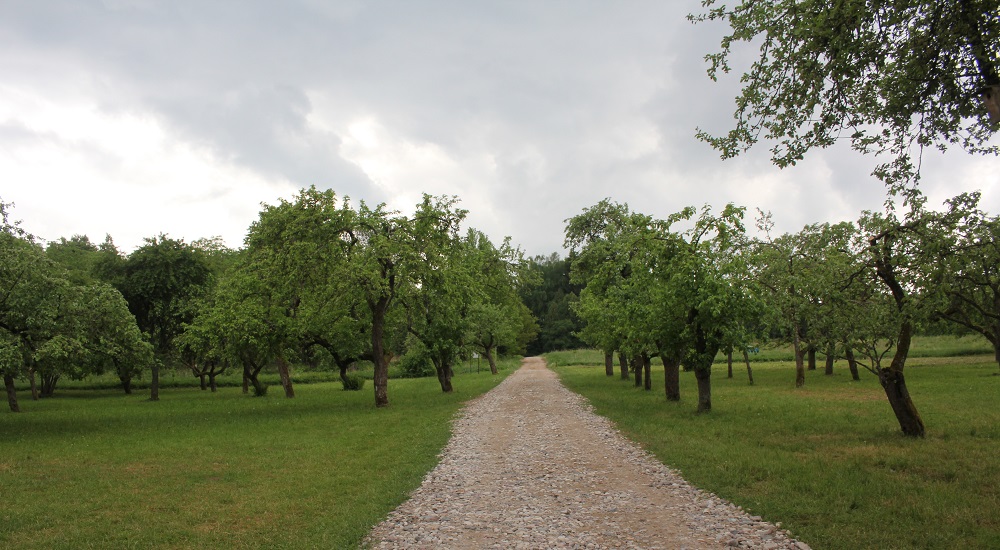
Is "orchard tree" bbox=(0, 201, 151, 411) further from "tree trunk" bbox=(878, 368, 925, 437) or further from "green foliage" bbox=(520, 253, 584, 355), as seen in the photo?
"green foliage" bbox=(520, 253, 584, 355)

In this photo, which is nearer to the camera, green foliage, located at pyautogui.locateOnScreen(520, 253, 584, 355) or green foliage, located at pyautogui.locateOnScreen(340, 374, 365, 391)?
green foliage, located at pyautogui.locateOnScreen(340, 374, 365, 391)

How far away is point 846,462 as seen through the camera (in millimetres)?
10344

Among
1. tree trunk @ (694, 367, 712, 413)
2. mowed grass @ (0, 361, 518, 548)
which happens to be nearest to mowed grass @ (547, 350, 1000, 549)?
tree trunk @ (694, 367, 712, 413)

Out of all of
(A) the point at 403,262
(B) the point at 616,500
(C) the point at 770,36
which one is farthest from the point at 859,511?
(A) the point at 403,262

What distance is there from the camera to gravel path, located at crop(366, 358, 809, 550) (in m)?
6.79

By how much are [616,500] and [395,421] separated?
12779mm

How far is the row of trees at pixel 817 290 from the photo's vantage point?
1011cm

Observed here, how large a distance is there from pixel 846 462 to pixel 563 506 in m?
5.81

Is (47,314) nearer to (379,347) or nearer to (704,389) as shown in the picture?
(379,347)

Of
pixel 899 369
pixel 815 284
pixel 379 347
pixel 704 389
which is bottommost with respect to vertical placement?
pixel 704 389

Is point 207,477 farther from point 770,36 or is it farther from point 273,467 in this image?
point 770,36

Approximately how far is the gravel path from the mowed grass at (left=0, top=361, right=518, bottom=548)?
0.70 metres

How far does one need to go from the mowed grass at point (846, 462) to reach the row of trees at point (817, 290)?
1734 millimetres

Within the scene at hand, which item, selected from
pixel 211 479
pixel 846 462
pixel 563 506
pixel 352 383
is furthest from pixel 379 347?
pixel 846 462
